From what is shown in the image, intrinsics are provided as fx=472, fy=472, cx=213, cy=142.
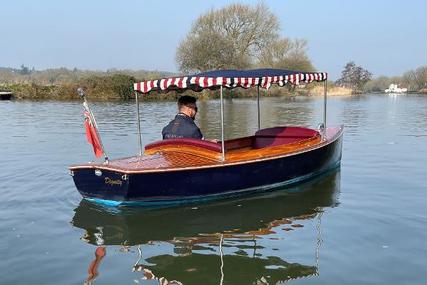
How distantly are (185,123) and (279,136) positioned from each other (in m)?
3.20

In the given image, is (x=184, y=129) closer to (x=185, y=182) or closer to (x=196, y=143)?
(x=196, y=143)

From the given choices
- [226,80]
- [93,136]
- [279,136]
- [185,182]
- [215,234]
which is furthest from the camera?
[279,136]

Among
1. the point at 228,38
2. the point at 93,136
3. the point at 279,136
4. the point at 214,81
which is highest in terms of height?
the point at 228,38

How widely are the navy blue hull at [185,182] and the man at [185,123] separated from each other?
0.96m

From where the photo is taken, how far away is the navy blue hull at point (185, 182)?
23.9 ft

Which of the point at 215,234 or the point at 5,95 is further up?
the point at 5,95

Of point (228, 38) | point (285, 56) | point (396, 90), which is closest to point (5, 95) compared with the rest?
point (228, 38)

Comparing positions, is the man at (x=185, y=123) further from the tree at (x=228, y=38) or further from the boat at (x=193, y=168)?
the tree at (x=228, y=38)

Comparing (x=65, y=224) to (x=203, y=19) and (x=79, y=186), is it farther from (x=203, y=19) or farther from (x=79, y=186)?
(x=203, y=19)

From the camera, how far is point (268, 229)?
269 inches

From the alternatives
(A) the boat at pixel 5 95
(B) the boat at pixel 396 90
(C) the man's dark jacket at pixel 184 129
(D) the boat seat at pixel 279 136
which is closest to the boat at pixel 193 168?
(C) the man's dark jacket at pixel 184 129

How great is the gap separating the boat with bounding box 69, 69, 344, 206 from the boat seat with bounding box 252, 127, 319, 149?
131 cm

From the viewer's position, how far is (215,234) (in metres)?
6.57

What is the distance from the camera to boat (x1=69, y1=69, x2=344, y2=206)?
288 inches
